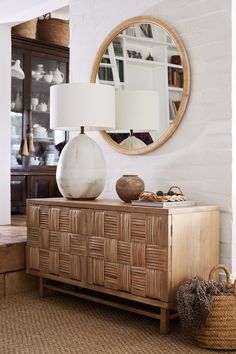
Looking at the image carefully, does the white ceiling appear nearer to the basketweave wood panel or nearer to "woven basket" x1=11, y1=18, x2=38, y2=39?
"woven basket" x1=11, y1=18, x2=38, y2=39

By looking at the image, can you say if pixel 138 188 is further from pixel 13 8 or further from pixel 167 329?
pixel 13 8

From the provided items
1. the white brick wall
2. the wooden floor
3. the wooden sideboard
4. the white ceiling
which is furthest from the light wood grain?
the white ceiling

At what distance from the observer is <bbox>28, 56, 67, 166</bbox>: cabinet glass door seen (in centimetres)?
530

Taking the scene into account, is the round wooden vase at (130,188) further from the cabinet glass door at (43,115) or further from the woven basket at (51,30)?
the woven basket at (51,30)

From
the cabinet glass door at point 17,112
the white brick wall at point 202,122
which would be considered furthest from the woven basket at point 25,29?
the white brick wall at point 202,122

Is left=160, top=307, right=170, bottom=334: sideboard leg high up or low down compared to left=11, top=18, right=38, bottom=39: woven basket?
down

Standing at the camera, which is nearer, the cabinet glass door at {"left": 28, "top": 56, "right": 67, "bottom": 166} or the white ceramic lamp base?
the white ceramic lamp base

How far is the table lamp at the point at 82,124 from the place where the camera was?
2941 millimetres

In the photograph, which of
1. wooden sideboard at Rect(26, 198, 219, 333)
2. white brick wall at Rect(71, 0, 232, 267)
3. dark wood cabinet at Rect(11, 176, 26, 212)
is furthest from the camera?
dark wood cabinet at Rect(11, 176, 26, 212)

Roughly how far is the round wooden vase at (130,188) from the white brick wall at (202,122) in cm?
29

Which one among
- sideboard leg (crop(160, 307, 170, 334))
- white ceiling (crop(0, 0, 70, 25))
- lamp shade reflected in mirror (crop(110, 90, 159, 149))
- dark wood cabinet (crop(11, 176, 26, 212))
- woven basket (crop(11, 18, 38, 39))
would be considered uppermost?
woven basket (crop(11, 18, 38, 39))

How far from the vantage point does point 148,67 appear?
125 inches

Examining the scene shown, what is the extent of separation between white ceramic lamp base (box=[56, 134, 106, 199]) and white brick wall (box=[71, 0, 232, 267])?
34 cm

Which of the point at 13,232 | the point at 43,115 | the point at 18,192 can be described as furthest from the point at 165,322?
the point at 43,115
